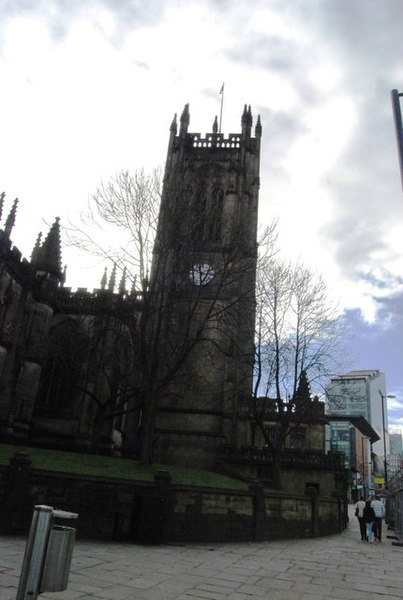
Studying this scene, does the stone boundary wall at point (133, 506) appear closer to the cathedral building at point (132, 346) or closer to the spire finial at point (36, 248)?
the cathedral building at point (132, 346)

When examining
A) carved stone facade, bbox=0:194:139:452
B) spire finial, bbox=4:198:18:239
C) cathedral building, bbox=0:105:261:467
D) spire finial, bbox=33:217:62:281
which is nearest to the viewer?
cathedral building, bbox=0:105:261:467

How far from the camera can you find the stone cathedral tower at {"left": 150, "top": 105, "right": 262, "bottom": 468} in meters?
20.8

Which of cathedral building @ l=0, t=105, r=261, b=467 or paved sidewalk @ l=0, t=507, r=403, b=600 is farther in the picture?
cathedral building @ l=0, t=105, r=261, b=467

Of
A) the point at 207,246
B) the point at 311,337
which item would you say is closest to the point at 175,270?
the point at 207,246

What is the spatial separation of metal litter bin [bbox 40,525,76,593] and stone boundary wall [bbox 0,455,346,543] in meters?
9.64

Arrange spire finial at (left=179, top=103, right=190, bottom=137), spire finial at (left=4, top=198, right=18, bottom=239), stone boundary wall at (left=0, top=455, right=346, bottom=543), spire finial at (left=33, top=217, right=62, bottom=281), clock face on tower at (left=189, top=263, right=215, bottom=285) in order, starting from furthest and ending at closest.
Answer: spire finial at (left=179, top=103, right=190, bottom=137)
spire finial at (left=33, top=217, right=62, bottom=281)
spire finial at (left=4, top=198, right=18, bottom=239)
clock face on tower at (left=189, top=263, right=215, bottom=285)
stone boundary wall at (left=0, top=455, right=346, bottom=543)

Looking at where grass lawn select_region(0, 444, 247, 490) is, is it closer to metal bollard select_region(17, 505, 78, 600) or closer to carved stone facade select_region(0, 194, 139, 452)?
carved stone facade select_region(0, 194, 139, 452)

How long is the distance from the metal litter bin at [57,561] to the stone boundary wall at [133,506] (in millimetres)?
9641

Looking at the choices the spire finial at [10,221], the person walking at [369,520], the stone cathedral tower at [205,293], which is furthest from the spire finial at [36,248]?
the person walking at [369,520]

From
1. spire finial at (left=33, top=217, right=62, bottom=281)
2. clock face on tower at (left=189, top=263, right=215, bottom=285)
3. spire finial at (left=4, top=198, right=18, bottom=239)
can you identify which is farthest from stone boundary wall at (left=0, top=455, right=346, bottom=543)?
spire finial at (left=33, top=217, right=62, bottom=281)

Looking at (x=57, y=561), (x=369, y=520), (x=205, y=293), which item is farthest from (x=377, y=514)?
(x=57, y=561)

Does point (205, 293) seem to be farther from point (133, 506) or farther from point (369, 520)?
point (133, 506)

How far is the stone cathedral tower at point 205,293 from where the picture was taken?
2084cm

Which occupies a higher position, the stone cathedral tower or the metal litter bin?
the stone cathedral tower
